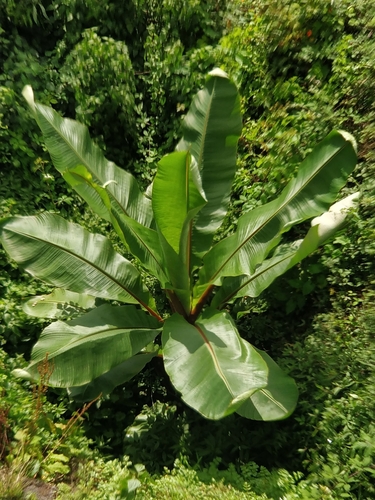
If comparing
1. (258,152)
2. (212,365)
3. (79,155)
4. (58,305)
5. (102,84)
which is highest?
(102,84)

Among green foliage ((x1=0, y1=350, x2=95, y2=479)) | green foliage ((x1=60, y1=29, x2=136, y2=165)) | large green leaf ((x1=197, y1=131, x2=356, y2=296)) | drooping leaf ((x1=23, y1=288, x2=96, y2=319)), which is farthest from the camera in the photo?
green foliage ((x1=60, y1=29, x2=136, y2=165))

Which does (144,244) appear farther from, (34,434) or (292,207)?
(34,434)

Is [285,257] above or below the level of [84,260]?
below

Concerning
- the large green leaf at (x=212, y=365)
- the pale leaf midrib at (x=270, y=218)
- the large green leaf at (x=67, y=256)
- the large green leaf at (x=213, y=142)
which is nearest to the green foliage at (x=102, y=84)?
the large green leaf at (x=213, y=142)

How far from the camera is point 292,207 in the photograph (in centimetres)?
183

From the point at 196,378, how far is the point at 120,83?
2435mm

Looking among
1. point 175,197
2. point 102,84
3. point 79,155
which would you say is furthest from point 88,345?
point 102,84

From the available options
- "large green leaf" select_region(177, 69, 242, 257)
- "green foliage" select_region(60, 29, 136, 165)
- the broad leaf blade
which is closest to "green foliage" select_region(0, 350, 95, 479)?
the broad leaf blade

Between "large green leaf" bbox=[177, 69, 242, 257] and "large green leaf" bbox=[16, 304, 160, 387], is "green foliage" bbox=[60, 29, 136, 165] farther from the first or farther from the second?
"large green leaf" bbox=[16, 304, 160, 387]

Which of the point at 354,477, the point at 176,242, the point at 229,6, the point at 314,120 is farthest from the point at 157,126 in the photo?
the point at 354,477

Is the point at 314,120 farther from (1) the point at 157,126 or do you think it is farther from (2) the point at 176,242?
(1) the point at 157,126

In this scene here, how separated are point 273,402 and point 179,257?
79 centimetres

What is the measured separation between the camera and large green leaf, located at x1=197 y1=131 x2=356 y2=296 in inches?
67.1

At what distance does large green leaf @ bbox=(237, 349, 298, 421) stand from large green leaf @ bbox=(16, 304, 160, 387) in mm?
599
